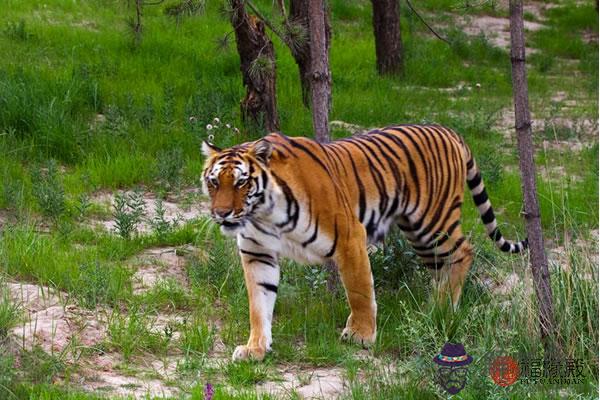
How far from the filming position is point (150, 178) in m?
8.47

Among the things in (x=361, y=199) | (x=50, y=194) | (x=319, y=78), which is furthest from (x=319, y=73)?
(x=50, y=194)

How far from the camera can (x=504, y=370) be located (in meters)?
4.51

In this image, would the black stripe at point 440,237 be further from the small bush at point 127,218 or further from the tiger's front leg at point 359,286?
the small bush at point 127,218

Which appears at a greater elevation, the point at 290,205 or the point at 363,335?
the point at 290,205

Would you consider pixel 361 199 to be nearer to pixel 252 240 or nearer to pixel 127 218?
pixel 252 240

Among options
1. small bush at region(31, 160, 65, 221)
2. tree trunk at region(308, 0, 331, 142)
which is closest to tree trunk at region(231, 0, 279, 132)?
small bush at region(31, 160, 65, 221)

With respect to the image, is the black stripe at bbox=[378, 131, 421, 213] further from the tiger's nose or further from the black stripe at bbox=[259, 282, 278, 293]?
the tiger's nose

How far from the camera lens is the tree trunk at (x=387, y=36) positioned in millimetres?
13273

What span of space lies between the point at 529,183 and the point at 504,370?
3.32ft

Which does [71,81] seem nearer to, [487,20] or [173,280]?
[173,280]

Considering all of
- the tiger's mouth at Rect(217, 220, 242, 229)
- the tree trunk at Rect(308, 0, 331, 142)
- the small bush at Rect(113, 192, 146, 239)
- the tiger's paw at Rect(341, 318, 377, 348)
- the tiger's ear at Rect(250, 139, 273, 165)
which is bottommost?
the tiger's paw at Rect(341, 318, 377, 348)

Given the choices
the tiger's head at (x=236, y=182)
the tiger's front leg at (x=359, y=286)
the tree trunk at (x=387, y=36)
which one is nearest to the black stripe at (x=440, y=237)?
the tiger's front leg at (x=359, y=286)

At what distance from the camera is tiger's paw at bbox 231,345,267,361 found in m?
5.16

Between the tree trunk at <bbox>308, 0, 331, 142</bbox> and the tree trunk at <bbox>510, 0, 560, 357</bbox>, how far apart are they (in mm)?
1589
